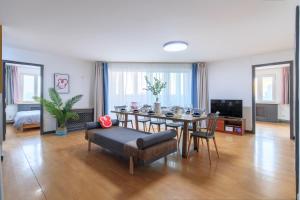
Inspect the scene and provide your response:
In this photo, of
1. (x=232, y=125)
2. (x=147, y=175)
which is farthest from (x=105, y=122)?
(x=232, y=125)

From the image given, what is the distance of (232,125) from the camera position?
16.4 feet

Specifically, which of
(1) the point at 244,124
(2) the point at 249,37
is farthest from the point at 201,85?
(2) the point at 249,37

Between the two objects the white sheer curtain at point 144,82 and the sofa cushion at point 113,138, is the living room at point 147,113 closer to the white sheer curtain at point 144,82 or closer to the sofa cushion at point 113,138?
the sofa cushion at point 113,138

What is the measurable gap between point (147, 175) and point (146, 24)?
2.36m

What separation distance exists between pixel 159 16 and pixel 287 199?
277cm

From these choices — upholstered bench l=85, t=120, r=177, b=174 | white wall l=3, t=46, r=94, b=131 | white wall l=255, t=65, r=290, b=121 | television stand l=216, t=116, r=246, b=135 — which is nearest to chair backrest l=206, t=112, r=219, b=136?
upholstered bench l=85, t=120, r=177, b=174

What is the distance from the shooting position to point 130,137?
2.91 m

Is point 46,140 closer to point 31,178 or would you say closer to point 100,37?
point 31,178

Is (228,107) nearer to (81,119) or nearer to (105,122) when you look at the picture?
(105,122)

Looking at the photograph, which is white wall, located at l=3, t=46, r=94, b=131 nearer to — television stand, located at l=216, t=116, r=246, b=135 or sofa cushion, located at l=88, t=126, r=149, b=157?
sofa cushion, located at l=88, t=126, r=149, b=157

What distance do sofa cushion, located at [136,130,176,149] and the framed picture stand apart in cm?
391

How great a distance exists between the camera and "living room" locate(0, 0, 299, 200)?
7.00ft

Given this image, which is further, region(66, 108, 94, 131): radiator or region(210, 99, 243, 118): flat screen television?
region(66, 108, 94, 131): radiator

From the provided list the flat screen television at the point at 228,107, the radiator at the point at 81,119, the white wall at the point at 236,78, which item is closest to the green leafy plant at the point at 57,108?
the radiator at the point at 81,119
